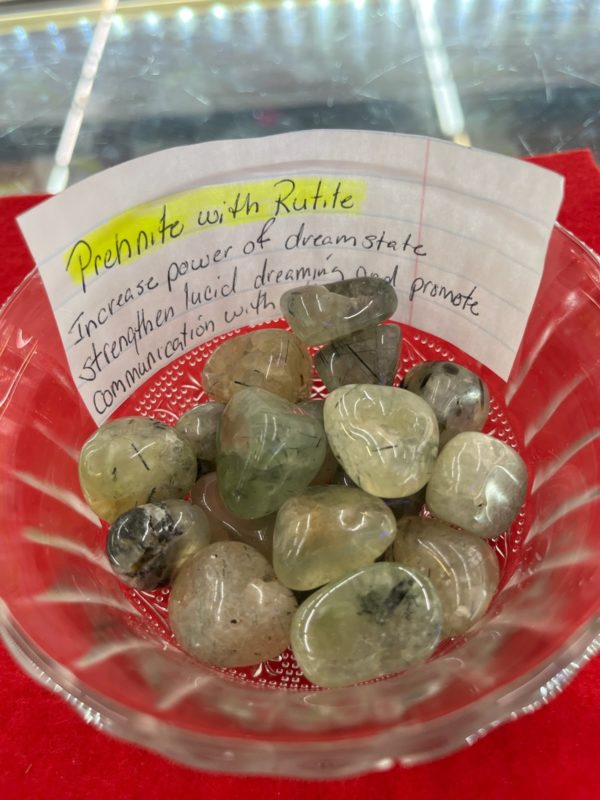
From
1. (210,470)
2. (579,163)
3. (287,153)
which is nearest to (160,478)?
(210,470)

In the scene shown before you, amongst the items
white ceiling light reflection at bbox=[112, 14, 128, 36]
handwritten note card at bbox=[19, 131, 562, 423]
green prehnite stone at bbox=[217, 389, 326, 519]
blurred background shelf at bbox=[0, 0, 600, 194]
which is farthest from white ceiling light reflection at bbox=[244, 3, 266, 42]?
green prehnite stone at bbox=[217, 389, 326, 519]

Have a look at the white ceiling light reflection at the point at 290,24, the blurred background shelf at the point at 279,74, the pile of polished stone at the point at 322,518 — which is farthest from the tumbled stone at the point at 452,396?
the white ceiling light reflection at the point at 290,24

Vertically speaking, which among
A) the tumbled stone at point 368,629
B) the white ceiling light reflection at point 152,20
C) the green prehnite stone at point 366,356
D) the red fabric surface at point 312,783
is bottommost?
the red fabric surface at point 312,783

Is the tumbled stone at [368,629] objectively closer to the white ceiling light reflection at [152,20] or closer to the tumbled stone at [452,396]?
the tumbled stone at [452,396]

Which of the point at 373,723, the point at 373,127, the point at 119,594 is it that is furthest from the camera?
the point at 373,127

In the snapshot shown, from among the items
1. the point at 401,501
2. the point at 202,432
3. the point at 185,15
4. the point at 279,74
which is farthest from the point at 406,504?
the point at 185,15

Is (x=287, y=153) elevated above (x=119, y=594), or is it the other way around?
(x=287, y=153)

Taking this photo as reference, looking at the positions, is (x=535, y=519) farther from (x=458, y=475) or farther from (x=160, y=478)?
(x=160, y=478)
